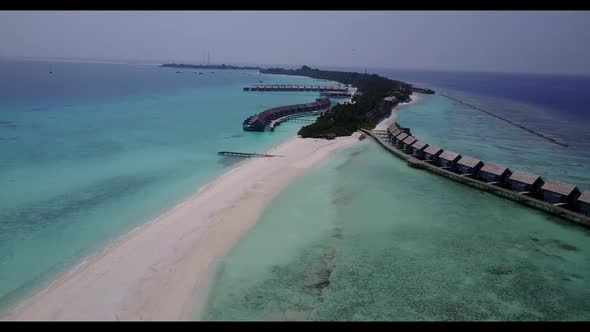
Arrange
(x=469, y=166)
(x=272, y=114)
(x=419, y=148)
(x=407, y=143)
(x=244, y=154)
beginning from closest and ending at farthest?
(x=469, y=166)
(x=419, y=148)
(x=407, y=143)
(x=244, y=154)
(x=272, y=114)

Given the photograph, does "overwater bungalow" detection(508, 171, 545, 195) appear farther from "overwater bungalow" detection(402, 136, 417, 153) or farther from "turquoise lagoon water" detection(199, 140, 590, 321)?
"overwater bungalow" detection(402, 136, 417, 153)

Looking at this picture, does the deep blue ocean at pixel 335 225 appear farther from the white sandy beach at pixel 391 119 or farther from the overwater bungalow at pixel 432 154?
the white sandy beach at pixel 391 119

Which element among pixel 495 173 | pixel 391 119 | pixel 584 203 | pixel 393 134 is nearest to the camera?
pixel 584 203

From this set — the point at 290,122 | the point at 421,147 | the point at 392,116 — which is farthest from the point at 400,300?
the point at 392,116

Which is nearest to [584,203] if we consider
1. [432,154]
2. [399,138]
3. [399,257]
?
[432,154]

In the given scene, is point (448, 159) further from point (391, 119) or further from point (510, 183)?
point (391, 119)

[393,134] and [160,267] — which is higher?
[393,134]
